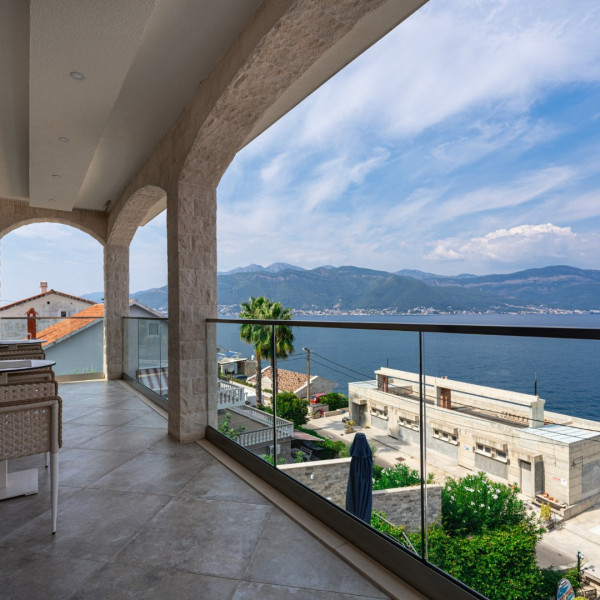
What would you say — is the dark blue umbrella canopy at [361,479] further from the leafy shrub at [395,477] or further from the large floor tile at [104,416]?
the large floor tile at [104,416]

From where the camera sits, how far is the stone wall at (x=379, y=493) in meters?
1.65

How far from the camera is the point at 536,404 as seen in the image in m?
1.17

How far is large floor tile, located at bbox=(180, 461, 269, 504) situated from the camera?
2553 mm

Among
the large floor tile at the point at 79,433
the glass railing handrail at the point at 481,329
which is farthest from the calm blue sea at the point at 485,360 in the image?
the large floor tile at the point at 79,433

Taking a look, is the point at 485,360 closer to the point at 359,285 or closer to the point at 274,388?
the point at 274,388

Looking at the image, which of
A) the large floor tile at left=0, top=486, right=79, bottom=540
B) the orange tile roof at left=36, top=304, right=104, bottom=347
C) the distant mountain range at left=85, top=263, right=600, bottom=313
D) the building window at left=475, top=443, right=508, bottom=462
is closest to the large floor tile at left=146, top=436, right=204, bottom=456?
the large floor tile at left=0, top=486, right=79, bottom=540

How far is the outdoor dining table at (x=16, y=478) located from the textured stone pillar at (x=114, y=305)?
13.9ft

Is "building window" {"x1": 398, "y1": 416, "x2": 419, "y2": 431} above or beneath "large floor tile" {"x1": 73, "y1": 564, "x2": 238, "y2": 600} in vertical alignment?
above

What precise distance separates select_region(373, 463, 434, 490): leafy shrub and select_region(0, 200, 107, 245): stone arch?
676cm

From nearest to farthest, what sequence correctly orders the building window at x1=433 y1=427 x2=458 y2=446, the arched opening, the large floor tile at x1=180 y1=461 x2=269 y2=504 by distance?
the building window at x1=433 y1=427 x2=458 y2=446 → the large floor tile at x1=180 y1=461 x2=269 y2=504 → the arched opening

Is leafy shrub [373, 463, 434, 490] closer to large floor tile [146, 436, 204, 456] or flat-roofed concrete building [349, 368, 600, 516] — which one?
flat-roofed concrete building [349, 368, 600, 516]

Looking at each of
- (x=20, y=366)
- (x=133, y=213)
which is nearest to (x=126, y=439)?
(x=20, y=366)

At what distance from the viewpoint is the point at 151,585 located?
1.73 m

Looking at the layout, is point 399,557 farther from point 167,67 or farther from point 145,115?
point 145,115
